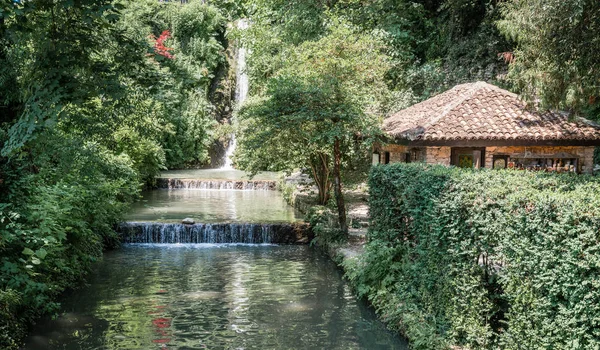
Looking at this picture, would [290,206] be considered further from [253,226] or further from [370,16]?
[370,16]

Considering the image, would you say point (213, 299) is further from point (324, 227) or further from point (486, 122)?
point (486, 122)

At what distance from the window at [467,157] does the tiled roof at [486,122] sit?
77cm

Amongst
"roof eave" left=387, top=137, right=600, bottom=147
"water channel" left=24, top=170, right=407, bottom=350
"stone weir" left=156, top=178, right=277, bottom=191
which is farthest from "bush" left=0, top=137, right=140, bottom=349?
"stone weir" left=156, top=178, right=277, bottom=191

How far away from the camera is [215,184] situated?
27.8m

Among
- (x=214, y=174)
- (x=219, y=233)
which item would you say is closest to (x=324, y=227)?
(x=219, y=233)

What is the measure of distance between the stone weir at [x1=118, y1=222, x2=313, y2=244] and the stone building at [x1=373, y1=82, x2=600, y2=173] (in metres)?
3.98

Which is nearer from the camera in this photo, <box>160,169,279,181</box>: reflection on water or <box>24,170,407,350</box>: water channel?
<box>24,170,407,350</box>: water channel

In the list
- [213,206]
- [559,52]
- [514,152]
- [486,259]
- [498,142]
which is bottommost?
[213,206]

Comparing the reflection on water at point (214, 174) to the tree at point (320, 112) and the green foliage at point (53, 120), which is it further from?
the green foliage at point (53, 120)

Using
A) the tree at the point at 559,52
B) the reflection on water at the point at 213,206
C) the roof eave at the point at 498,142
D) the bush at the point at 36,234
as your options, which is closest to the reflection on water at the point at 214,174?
the reflection on water at the point at 213,206

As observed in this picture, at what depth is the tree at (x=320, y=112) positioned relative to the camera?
13375mm

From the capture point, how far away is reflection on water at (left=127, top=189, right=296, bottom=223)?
1855 centimetres

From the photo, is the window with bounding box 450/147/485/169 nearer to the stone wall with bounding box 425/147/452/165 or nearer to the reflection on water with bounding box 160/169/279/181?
the stone wall with bounding box 425/147/452/165

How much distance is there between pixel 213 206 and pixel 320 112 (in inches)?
377
